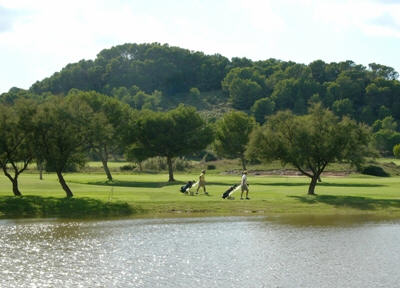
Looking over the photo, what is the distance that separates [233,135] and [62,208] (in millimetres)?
57090

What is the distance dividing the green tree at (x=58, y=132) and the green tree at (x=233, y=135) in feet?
170

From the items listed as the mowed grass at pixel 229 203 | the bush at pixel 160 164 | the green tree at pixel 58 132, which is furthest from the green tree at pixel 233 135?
the green tree at pixel 58 132

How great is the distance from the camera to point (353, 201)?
51.3 m

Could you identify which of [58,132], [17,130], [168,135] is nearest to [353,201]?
[58,132]

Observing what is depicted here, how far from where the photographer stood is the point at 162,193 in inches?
2247

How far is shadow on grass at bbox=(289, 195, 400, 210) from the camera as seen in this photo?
50.0 metres

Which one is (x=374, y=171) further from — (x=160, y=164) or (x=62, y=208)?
(x=62, y=208)

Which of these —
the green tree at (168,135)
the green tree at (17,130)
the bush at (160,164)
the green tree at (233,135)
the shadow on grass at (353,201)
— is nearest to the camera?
the shadow on grass at (353,201)

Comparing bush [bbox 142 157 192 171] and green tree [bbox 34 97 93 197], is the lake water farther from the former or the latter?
bush [bbox 142 157 192 171]

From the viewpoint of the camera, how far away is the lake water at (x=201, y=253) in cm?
2536

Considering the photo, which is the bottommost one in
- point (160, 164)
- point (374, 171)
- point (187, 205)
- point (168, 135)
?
point (187, 205)

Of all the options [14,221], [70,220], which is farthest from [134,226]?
[14,221]

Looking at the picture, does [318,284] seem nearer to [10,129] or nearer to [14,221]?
[14,221]

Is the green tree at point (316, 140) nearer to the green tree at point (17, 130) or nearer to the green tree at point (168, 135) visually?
the green tree at point (17, 130)
